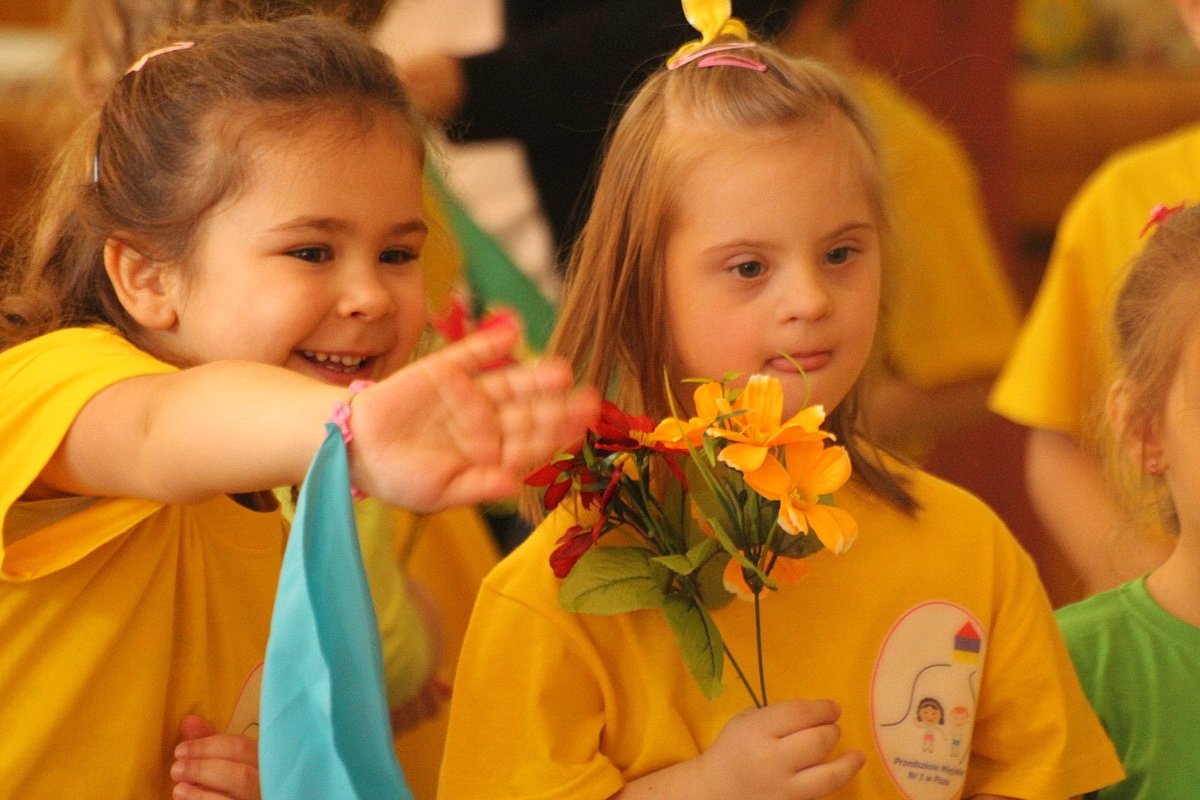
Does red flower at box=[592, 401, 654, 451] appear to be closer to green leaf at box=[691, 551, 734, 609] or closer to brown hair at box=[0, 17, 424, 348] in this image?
→ green leaf at box=[691, 551, 734, 609]

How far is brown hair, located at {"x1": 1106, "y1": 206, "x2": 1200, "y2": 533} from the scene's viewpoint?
144cm

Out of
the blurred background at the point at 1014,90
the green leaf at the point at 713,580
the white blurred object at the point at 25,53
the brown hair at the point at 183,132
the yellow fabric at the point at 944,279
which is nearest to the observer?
the green leaf at the point at 713,580

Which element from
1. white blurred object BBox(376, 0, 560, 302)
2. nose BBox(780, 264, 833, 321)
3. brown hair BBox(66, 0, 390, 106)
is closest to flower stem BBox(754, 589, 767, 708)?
nose BBox(780, 264, 833, 321)

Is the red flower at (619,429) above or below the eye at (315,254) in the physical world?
below

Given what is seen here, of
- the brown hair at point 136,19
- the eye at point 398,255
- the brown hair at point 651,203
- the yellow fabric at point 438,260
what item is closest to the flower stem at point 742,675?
the brown hair at point 651,203

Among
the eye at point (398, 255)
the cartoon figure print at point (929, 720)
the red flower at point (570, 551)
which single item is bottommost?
the cartoon figure print at point (929, 720)

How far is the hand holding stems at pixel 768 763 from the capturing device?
3.89ft

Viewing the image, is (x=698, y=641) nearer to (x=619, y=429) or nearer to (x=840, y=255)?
(x=619, y=429)

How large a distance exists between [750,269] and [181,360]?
0.49m

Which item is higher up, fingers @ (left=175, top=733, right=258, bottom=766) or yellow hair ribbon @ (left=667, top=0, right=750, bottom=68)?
yellow hair ribbon @ (left=667, top=0, right=750, bottom=68)

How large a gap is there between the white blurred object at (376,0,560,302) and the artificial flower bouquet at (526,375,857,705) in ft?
3.16

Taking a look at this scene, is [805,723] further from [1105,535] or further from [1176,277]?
[1105,535]

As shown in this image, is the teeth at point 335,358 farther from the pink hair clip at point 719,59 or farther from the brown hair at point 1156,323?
the brown hair at point 1156,323

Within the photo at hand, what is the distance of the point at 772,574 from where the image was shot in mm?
1188
